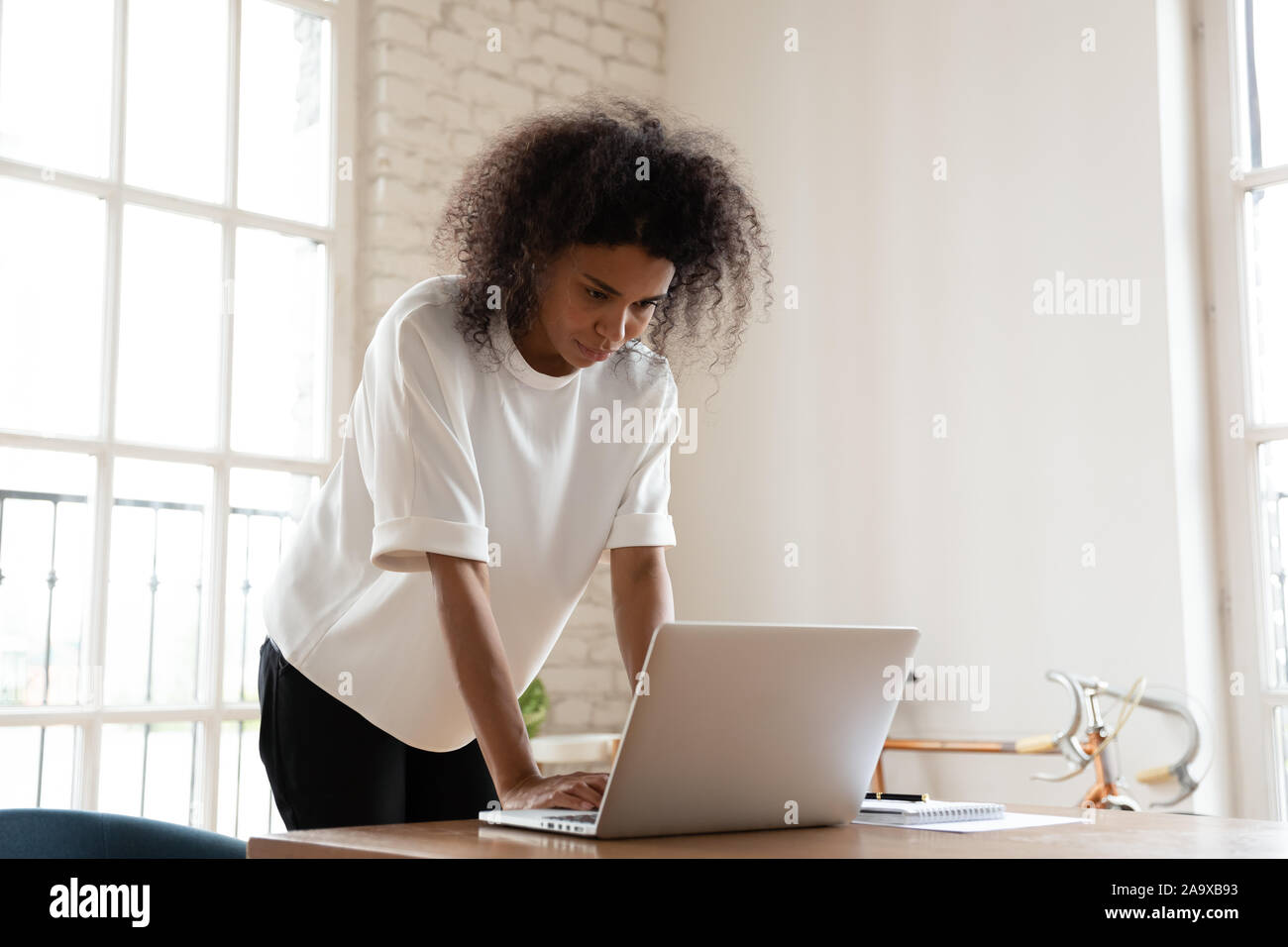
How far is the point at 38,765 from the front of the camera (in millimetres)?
3246

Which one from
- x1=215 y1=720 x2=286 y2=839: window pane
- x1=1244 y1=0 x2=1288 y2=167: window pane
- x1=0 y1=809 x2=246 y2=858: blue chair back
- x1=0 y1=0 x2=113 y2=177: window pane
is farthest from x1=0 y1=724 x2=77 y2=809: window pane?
x1=1244 y1=0 x2=1288 y2=167: window pane

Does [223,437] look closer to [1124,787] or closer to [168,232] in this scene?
[168,232]

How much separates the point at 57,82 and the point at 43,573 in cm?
125

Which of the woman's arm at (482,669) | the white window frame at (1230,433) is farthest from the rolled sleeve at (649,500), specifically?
the white window frame at (1230,433)

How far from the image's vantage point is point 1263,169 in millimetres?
3318

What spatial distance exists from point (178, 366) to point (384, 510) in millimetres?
2338

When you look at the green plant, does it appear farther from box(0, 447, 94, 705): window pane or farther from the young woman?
the young woman

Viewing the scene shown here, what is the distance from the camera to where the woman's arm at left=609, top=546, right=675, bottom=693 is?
65.9 inches

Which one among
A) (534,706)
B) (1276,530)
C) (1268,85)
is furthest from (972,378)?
(534,706)

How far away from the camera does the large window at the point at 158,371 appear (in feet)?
10.8

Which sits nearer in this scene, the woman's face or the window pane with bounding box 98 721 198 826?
the woman's face

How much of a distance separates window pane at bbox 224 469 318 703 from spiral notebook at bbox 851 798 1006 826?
8.35ft

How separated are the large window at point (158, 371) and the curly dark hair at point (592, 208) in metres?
2.00
